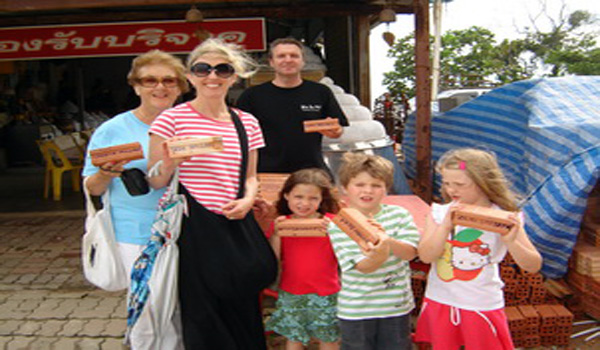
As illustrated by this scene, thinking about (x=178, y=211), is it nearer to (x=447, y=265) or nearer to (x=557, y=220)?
(x=447, y=265)

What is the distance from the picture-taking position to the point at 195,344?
2.35 meters

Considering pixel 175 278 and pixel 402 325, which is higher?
pixel 175 278

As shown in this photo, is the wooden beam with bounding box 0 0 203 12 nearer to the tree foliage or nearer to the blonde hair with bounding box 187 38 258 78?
the blonde hair with bounding box 187 38 258 78

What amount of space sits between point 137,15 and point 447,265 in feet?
19.4

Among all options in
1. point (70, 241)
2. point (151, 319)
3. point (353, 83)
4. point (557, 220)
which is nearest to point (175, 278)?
point (151, 319)

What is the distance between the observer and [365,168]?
89.5 inches

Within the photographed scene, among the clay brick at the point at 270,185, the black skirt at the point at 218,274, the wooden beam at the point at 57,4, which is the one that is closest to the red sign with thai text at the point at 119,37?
the wooden beam at the point at 57,4

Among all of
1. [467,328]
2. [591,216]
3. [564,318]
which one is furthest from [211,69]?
[591,216]

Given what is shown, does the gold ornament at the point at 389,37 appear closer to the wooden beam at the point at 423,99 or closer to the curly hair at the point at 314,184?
the wooden beam at the point at 423,99

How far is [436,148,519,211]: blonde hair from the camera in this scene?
85.2 inches

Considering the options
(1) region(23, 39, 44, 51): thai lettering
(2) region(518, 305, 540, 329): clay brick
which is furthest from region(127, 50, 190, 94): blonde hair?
(1) region(23, 39, 44, 51): thai lettering

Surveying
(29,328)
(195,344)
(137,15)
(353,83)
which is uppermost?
(137,15)

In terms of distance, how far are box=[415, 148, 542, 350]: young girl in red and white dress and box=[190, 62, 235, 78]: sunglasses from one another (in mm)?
1079

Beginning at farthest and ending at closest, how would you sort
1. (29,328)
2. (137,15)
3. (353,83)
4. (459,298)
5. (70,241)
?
(353,83) < (137,15) < (70,241) < (29,328) < (459,298)
